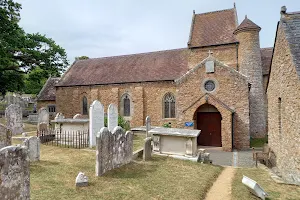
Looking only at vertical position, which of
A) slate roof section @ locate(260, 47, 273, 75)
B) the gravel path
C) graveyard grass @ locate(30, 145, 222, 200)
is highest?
slate roof section @ locate(260, 47, 273, 75)

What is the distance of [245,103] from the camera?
1716 centimetres

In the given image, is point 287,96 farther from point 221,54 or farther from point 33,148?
point 221,54

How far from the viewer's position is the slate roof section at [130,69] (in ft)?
76.2

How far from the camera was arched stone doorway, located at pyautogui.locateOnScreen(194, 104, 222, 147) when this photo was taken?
60.0ft

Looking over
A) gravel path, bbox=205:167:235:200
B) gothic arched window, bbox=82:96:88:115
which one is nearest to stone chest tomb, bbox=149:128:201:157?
gravel path, bbox=205:167:235:200

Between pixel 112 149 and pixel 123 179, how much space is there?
4.84ft

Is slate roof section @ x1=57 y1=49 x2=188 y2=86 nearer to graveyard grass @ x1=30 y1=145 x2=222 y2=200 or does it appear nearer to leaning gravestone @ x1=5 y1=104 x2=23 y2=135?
leaning gravestone @ x1=5 y1=104 x2=23 y2=135

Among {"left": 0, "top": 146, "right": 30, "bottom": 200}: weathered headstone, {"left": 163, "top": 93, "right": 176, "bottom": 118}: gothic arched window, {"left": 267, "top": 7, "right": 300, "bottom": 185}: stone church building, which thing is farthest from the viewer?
{"left": 163, "top": 93, "right": 176, "bottom": 118}: gothic arched window

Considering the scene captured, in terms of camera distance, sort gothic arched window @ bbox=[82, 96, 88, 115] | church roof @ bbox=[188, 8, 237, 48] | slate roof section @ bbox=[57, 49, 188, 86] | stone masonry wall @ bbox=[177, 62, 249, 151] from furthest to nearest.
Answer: gothic arched window @ bbox=[82, 96, 88, 115], slate roof section @ bbox=[57, 49, 188, 86], church roof @ bbox=[188, 8, 237, 48], stone masonry wall @ bbox=[177, 62, 249, 151]

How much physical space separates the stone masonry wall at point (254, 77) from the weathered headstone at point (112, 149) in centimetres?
1472

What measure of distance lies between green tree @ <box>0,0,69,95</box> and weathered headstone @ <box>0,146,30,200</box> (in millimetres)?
21216

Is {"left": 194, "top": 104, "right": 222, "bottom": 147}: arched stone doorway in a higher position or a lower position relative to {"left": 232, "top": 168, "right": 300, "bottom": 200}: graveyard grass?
higher

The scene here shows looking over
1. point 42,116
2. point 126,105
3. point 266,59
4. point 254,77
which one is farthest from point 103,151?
point 266,59

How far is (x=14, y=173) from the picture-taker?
4.21 meters
